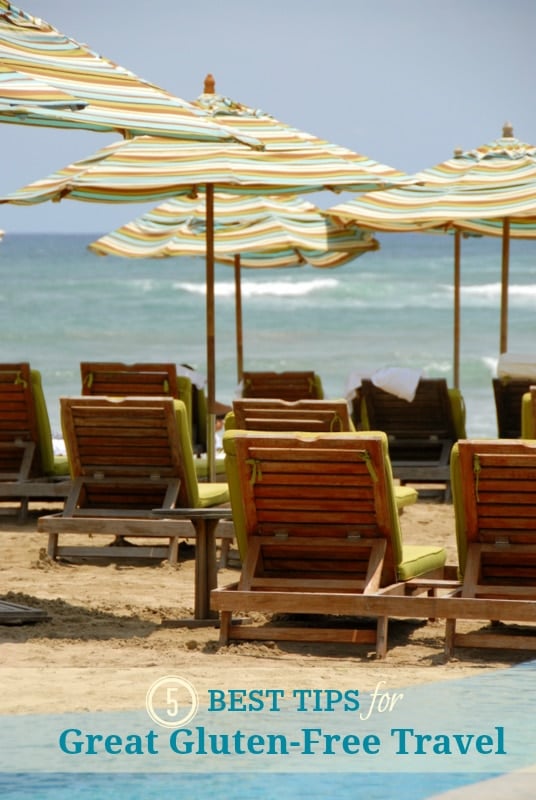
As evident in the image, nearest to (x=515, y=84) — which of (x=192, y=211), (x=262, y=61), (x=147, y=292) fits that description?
(x=262, y=61)

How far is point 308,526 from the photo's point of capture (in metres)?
5.87

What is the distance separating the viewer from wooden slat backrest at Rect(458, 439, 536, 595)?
18.3 ft

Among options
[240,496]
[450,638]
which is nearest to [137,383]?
[240,496]

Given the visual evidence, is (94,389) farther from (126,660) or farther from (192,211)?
(126,660)

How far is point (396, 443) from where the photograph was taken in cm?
1025

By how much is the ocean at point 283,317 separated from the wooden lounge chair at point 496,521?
13454mm

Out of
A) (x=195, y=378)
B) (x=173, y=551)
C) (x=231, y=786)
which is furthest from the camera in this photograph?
(x=195, y=378)

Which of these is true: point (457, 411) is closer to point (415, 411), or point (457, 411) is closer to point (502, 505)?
point (415, 411)

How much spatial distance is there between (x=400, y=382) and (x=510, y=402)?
87 cm

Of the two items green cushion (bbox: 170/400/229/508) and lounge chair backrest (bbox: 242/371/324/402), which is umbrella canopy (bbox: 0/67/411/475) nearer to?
green cushion (bbox: 170/400/229/508)

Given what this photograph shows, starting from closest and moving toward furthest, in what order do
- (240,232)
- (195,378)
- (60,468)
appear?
(60,468), (195,378), (240,232)

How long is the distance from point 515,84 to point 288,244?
73.4 m

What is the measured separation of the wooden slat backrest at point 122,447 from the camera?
25.4 ft

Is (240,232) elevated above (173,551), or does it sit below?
above
